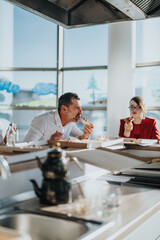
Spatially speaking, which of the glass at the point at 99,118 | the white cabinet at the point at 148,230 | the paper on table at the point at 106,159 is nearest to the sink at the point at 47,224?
the white cabinet at the point at 148,230

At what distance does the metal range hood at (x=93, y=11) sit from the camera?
2555mm

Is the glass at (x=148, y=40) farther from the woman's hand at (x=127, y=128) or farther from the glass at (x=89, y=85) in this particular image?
the woman's hand at (x=127, y=128)

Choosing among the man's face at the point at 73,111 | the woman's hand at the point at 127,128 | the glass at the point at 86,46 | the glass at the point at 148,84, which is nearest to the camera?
the man's face at the point at 73,111

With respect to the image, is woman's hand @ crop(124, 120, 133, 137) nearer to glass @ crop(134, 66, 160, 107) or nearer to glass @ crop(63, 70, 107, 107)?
glass @ crop(134, 66, 160, 107)

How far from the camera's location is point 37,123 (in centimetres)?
385

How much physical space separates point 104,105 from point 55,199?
5614mm

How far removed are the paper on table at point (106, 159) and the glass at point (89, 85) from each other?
4866 millimetres

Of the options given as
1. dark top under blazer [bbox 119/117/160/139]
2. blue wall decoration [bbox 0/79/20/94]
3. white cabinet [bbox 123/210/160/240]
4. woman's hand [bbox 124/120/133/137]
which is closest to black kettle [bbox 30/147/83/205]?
white cabinet [bbox 123/210/160/240]

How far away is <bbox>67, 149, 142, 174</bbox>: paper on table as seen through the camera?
1.79m

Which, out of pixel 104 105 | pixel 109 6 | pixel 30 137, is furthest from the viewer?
pixel 104 105

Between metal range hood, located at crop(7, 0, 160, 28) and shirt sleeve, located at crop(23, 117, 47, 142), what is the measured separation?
4.45 feet

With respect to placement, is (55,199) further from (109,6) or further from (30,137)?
(30,137)

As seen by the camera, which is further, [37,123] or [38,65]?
[38,65]

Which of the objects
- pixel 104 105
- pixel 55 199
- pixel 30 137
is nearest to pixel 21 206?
pixel 55 199
